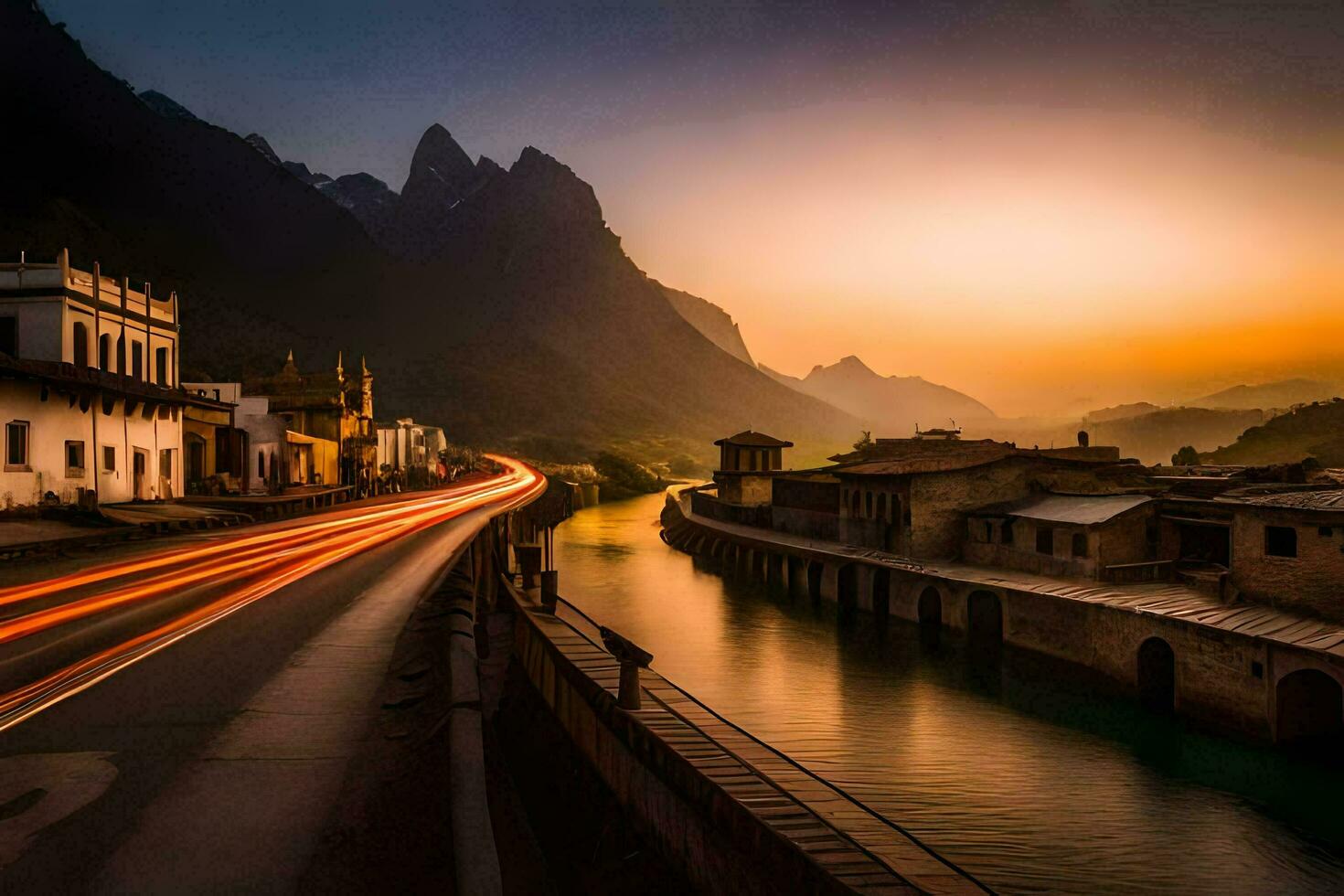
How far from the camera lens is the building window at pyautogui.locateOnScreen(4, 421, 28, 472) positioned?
32094 millimetres

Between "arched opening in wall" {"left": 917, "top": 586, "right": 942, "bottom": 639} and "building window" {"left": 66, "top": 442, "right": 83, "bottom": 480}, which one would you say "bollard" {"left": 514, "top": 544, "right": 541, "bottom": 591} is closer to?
"arched opening in wall" {"left": 917, "top": 586, "right": 942, "bottom": 639}

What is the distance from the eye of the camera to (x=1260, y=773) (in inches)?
866

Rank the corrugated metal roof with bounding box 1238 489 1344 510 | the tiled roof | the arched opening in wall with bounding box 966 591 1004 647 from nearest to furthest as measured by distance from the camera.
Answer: the corrugated metal roof with bounding box 1238 489 1344 510, the arched opening in wall with bounding box 966 591 1004 647, the tiled roof

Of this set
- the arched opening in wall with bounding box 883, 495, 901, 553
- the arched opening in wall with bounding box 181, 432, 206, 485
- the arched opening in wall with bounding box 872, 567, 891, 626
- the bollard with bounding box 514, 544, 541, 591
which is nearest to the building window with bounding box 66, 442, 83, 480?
the arched opening in wall with bounding box 181, 432, 206, 485

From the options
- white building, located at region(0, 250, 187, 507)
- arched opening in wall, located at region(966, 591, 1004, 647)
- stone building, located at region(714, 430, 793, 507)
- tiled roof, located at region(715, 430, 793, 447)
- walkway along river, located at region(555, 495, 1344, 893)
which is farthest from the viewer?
tiled roof, located at region(715, 430, 793, 447)

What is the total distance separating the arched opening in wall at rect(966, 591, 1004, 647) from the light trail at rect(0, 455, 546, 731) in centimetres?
2527

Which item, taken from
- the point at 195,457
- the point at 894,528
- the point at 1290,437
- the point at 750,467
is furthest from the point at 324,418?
the point at 1290,437

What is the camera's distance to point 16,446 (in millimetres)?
32750

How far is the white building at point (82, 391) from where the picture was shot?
1308 inches

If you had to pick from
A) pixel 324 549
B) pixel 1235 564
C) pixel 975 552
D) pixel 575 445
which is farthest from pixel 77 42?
pixel 1235 564

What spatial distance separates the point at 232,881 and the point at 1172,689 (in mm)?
28655

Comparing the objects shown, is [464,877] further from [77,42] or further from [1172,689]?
[77,42]

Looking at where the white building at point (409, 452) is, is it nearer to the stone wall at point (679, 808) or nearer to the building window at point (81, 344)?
the building window at point (81, 344)

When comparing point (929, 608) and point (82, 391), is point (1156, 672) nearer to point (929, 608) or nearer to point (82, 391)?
point (929, 608)
